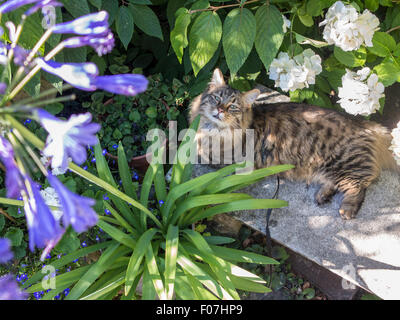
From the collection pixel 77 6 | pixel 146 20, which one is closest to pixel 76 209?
pixel 77 6

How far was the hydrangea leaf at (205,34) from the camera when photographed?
1.86m

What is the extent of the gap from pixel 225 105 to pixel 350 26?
0.71 m

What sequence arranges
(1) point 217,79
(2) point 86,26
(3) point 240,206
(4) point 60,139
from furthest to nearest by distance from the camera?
(1) point 217,79 → (3) point 240,206 → (2) point 86,26 → (4) point 60,139

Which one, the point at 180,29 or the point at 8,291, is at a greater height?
the point at 180,29

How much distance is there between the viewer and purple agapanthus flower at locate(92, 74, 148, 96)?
0.79 m

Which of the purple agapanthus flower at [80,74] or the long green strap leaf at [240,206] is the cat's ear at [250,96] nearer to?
the long green strap leaf at [240,206]

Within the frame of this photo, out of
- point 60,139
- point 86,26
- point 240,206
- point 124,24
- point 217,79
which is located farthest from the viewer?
point 217,79

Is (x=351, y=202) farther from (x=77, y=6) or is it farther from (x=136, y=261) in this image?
(x=77, y=6)

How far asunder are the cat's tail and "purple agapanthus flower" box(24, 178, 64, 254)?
1.81m

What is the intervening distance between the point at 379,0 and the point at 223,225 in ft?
4.90

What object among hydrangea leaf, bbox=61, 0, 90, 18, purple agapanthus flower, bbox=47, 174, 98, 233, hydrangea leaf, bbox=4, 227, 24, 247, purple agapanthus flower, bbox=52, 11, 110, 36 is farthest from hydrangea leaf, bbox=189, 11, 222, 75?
purple agapanthus flower, bbox=47, 174, 98, 233

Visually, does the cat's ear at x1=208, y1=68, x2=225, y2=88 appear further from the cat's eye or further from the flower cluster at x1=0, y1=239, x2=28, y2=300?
the flower cluster at x1=0, y1=239, x2=28, y2=300

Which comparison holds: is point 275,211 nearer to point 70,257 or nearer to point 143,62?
point 70,257

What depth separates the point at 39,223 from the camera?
30.0 inches
